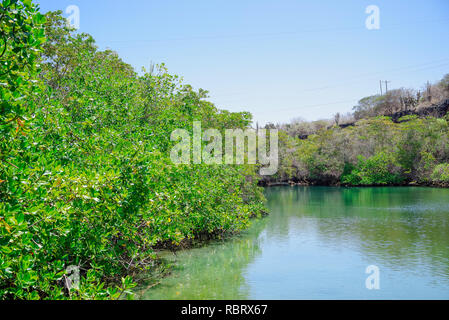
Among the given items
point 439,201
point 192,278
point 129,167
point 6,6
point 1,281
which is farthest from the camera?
point 439,201

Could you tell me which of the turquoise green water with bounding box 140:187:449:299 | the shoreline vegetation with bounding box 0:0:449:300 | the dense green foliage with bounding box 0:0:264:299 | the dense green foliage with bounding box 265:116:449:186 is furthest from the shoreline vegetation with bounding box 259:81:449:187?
the dense green foliage with bounding box 0:0:264:299

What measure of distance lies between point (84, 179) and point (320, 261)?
7654 millimetres

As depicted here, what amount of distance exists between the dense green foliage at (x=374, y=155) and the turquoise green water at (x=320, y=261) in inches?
780

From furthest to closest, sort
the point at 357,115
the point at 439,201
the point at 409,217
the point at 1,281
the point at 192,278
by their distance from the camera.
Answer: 1. the point at 357,115
2. the point at 439,201
3. the point at 409,217
4. the point at 192,278
5. the point at 1,281

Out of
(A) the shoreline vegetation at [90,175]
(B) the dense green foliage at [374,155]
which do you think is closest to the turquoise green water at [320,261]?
(A) the shoreline vegetation at [90,175]

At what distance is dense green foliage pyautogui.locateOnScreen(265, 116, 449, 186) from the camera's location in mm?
34906

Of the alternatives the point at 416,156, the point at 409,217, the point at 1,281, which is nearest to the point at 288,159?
the point at 416,156

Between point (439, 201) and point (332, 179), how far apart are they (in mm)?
20215

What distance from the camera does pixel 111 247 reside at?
7117mm

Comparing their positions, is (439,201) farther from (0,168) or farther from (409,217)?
(0,168)

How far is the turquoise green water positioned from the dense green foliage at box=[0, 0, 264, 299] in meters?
1.06

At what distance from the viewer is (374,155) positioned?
131ft

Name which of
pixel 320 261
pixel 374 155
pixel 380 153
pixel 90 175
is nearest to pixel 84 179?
pixel 90 175

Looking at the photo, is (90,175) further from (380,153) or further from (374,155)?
(374,155)
